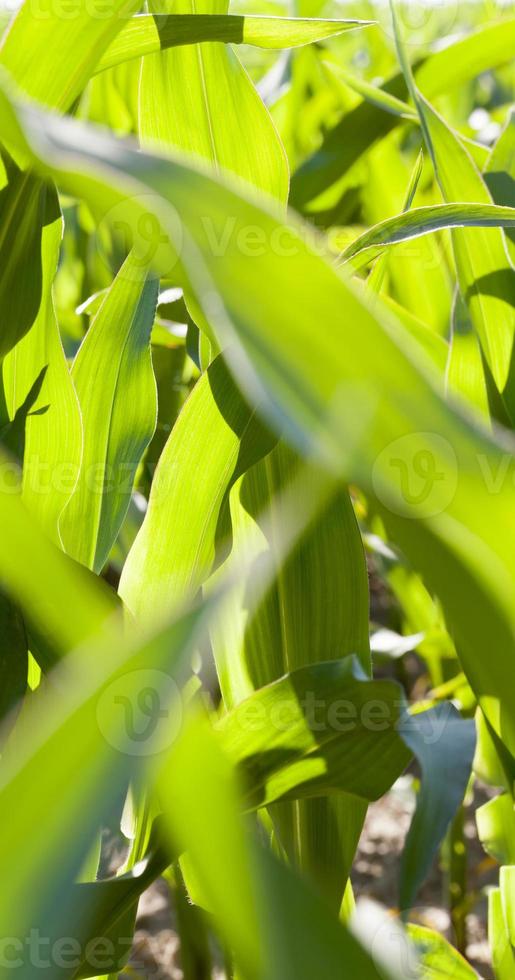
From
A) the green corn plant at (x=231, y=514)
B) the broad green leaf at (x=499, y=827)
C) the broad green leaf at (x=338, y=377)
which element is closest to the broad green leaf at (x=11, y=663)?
the green corn plant at (x=231, y=514)

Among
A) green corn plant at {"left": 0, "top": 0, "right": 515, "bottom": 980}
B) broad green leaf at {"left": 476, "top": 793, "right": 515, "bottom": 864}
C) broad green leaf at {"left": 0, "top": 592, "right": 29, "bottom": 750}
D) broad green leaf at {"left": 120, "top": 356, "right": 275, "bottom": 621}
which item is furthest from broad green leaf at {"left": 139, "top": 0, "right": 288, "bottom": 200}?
broad green leaf at {"left": 476, "top": 793, "right": 515, "bottom": 864}

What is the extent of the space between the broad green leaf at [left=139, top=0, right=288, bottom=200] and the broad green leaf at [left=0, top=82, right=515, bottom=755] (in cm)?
25

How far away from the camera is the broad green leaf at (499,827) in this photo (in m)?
0.56

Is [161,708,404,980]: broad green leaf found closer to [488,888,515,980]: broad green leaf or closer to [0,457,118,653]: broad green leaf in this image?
[0,457,118,653]: broad green leaf

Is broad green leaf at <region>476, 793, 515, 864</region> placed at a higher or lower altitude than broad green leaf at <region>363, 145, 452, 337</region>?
lower

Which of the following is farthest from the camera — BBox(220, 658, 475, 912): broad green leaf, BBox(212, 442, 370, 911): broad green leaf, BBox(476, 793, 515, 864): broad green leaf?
BBox(476, 793, 515, 864): broad green leaf

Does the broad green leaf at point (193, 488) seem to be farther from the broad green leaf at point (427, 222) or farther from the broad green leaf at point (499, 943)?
the broad green leaf at point (499, 943)

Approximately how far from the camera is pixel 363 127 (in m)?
0.77

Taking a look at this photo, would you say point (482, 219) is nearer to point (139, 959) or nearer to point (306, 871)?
point (306, 871)

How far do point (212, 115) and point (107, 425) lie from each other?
0.17 metres

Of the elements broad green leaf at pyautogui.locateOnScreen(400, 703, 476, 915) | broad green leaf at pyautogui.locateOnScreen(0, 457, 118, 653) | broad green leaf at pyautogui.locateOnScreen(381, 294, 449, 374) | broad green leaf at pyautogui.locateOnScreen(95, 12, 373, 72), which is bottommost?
broad green leaf at pyautogui.locateOnScreen(400, 703, 476, 915)

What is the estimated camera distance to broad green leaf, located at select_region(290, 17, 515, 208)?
29.3 inches

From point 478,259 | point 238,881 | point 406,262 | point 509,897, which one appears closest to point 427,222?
point 478,259

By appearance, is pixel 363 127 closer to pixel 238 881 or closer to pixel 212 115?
pixel 212 115
